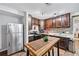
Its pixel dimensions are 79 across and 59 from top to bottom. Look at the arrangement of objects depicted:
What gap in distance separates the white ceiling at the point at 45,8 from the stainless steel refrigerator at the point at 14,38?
33 centimetres

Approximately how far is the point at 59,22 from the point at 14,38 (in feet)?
2.94

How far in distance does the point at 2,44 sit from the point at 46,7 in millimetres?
1020

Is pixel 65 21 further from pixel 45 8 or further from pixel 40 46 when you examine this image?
pixel 40 46

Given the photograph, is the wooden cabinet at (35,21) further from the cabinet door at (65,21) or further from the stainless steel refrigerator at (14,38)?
the cabinet door at (65,21)

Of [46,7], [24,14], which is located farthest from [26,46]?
[46,7]

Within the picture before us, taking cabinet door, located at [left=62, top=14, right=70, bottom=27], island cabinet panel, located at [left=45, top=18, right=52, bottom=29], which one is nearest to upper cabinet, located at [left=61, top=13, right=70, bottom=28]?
cabinet door, located at [left=62, top=14, right=70, bottom=27]

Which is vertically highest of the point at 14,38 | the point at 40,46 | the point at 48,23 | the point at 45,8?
the point at 45,8

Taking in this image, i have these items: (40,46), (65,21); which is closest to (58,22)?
(65,21)

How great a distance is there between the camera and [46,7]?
1773 mm

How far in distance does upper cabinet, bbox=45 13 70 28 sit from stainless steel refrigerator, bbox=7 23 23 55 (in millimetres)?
526

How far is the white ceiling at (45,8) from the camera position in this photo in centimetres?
171

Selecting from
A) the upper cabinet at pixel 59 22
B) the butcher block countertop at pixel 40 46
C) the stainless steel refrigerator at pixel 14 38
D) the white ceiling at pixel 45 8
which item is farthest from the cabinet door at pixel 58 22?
the stainless steel refrigerator at pixel 14 38

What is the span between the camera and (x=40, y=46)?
68.0 inches

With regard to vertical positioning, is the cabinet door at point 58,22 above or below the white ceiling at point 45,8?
below
